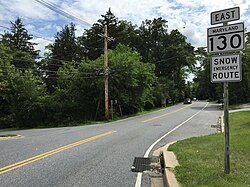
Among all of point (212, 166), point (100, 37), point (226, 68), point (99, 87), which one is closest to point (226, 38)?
point (226, 68)

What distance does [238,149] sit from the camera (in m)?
8.62

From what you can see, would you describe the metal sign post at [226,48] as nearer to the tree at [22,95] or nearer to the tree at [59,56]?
the tree at [22,95]

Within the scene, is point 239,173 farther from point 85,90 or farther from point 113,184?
point 85,90

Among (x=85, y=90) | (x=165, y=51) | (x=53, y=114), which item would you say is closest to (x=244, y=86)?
(x=165, y=51)

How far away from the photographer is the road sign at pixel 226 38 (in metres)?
5.68

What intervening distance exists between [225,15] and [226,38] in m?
0.53

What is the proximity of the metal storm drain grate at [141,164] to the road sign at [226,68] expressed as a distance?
3.14 meters

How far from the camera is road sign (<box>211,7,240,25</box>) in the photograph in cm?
582

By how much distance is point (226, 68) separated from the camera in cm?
583

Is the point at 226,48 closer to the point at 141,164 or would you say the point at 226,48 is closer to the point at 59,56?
the point at 141,164

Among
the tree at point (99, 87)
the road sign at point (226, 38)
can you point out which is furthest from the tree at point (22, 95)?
the road sign at point (226, 38)

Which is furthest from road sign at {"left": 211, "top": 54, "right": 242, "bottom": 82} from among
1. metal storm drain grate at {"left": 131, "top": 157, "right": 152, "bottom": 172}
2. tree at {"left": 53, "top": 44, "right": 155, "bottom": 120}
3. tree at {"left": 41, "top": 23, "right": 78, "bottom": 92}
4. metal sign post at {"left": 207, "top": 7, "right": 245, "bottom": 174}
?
tree at {"left": 41, "top": 23, "right": 78, "bottom": 92}

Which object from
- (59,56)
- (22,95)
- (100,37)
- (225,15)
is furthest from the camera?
(59,56)

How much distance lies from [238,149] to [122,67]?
2508 centimetres
